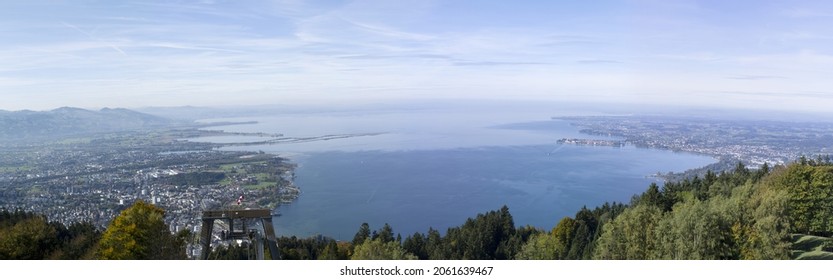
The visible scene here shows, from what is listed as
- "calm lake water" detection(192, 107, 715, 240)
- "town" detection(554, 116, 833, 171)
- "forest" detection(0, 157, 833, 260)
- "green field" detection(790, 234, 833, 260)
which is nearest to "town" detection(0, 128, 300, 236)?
"forest" detection(0, 157, 833, 260)

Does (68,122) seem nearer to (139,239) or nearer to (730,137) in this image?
(139,239)

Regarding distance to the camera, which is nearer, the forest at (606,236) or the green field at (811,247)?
the forest at (606,236)

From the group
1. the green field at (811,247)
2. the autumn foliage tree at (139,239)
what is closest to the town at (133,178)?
the autumn foliage tree at (139,239)

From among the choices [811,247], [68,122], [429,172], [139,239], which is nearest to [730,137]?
[811,247]

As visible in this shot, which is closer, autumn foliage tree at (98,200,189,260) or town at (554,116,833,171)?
autumn foliage tree at (98,200,189,260)

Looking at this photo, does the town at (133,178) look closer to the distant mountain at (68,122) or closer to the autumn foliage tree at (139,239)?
the distant mountain at (68,122)

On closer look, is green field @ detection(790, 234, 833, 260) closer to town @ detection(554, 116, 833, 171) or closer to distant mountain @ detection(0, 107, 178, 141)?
town @ detection(554, 116, 833, 171)

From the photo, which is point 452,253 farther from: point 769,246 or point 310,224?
point 769,246
